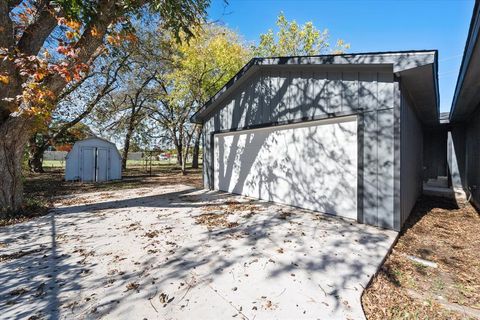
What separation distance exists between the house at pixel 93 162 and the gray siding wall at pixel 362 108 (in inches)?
429

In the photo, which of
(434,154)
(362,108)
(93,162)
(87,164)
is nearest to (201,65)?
(93,162)

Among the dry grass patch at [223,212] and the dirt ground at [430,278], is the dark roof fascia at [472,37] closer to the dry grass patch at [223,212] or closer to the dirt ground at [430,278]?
the dirt ground at [430,278]

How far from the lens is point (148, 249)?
11.6ft

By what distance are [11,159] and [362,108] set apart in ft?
24.8

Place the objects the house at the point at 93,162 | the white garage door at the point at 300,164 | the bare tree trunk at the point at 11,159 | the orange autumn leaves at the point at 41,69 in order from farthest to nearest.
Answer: the house at the point at 93,162 < the bare tree trunk at the point at 11,159 < the white garage door at the point at 300,164 < the orange autumn leaves at the point at 41,69

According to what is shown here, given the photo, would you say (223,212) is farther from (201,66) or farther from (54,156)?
(54,156)

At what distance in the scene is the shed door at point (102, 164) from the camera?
1323 centimetres

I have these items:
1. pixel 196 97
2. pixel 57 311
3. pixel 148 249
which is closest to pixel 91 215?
pixel 148 249

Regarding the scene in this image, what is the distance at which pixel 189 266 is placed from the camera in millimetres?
3010

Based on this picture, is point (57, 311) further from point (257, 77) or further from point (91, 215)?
point (257, 77)

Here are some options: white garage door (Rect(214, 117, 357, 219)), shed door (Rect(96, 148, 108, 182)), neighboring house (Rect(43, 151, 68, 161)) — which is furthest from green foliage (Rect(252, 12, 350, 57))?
neighboring house (Rect(43, 151, 68, 161))

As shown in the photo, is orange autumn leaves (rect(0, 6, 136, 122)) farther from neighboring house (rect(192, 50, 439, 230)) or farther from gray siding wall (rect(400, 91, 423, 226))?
gray siding wall (rect(400, 91, 423, 226))

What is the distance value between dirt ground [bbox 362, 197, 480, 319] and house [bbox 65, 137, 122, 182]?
547 inches

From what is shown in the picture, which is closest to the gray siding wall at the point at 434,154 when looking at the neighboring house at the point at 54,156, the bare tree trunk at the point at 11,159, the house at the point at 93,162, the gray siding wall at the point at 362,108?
the gray siding wall at the point at 362,108
